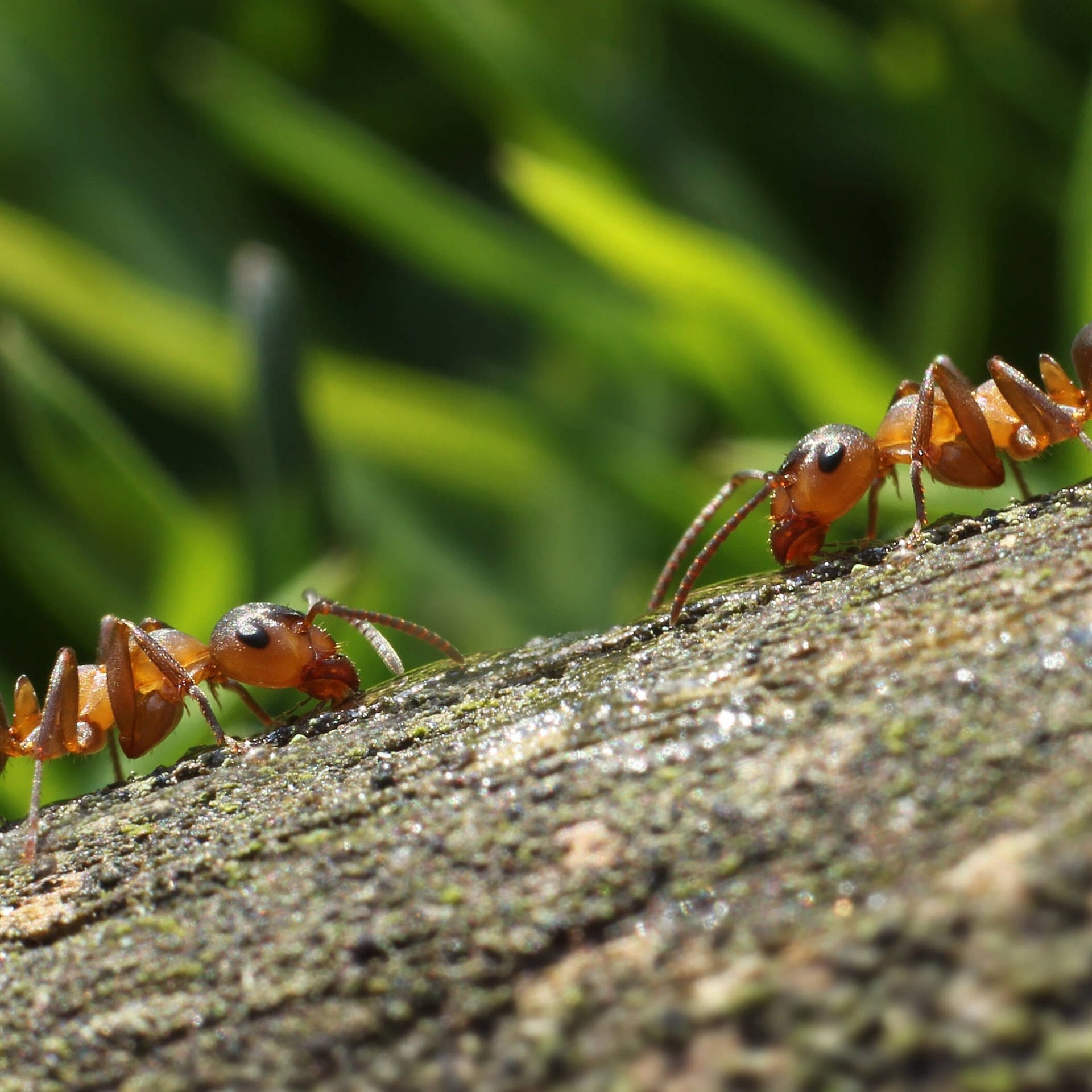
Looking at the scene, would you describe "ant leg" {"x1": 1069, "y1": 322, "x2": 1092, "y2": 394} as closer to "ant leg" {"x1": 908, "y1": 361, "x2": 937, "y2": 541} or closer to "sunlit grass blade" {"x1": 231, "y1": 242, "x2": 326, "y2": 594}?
"ant leg" {"x1": 908, "y1": 361, "x2": 937, "y2": 541}

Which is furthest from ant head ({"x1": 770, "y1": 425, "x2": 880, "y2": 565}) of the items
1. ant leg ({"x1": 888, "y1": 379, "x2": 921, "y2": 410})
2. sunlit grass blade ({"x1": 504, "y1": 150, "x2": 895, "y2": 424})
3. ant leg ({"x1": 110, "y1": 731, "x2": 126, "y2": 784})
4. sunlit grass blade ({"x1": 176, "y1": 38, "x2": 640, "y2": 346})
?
ant leg ({"x1": 110, "y1": 731, "x2": 126, "y2": 784})

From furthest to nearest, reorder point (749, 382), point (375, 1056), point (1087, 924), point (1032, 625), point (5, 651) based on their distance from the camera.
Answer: point (5, 651) → point (749, 382) → point (1032, 625) → point (375, 1056) → point (1087, 924)

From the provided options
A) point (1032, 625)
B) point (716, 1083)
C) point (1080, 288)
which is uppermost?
point (1080, 288)

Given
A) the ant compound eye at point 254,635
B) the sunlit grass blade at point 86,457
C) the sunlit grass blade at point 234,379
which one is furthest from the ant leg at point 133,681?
the sunlit grass blade at point 234,379

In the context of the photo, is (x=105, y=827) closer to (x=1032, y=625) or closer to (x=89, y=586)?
(x=1032, y=625)

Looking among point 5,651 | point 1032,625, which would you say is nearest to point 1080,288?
point 1032,625

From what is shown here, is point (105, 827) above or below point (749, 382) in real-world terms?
below

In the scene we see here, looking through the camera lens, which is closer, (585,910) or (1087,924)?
(1087,924)

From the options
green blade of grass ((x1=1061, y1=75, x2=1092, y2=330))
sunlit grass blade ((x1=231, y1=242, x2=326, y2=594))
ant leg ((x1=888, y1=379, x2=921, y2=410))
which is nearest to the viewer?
ant leg ((x1=888, y1=379, x2=921, y2=410))
